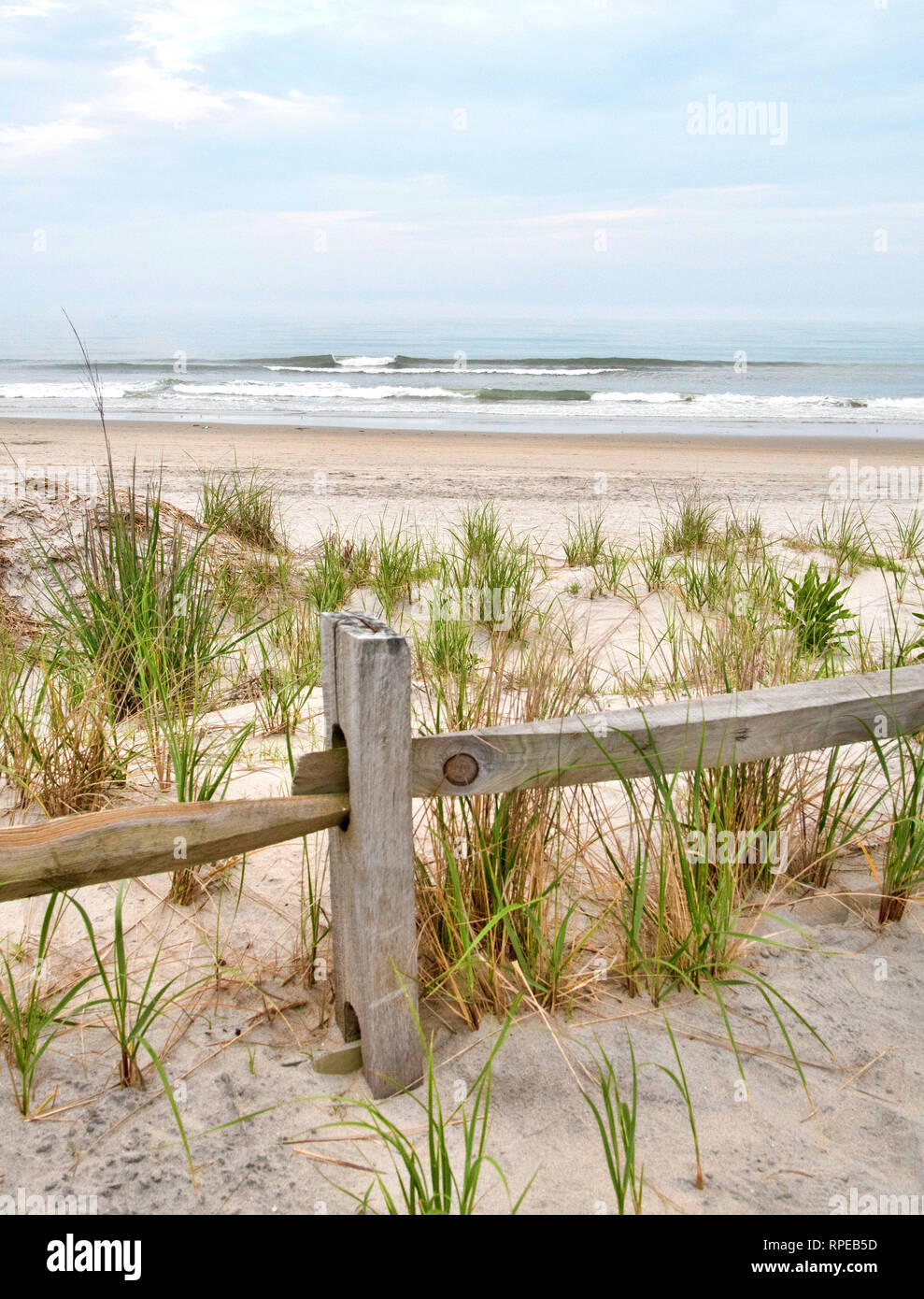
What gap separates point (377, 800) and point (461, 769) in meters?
0.20

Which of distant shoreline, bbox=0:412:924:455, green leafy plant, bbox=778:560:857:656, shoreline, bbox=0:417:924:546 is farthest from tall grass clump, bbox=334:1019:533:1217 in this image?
distant shoreline, bbox=0:412:924:455

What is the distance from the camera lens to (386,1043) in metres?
1.91

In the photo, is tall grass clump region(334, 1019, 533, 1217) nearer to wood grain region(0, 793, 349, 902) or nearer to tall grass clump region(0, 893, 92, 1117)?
wood grain region(0, 793, 349, 902)

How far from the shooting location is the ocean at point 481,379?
2039cm

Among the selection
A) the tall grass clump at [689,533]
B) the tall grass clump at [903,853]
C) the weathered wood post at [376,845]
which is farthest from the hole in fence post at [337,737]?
the tall grass clump at [689,533]

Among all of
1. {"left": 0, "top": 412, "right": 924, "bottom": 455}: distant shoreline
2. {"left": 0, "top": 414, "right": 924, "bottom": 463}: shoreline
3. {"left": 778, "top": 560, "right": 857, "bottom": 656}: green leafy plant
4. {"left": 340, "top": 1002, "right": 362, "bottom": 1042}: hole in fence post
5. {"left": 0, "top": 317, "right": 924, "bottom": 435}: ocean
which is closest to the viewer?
{"left": 340, "top": 1002, "right": 362, "bottom": 1042}: hole in fence post

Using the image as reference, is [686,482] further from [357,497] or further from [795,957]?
[795,957]

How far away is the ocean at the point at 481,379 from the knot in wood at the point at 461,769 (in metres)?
16.4

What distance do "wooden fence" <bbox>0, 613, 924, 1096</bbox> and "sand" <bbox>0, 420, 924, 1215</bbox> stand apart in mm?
190

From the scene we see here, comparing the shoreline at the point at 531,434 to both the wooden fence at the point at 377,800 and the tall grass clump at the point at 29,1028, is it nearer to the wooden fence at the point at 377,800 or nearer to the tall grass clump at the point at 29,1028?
the wooden fence at the point at 377,800

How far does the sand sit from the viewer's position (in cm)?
172

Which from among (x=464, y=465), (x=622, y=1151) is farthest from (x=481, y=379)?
(x=622, y=1151)

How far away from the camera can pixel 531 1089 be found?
6.39 ft
